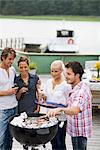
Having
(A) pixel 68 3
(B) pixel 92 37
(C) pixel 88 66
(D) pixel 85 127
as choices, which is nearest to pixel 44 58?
(C) pixel 88 66

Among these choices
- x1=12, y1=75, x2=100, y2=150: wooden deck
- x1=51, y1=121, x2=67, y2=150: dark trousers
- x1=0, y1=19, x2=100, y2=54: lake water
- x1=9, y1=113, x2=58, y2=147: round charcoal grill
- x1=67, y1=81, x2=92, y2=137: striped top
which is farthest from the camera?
x1=0, y1=19, x2=100, y2=54: lake water

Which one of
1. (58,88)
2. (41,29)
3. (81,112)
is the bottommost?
(81,112)

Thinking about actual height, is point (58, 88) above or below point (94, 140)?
above

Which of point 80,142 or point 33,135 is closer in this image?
point 33,135

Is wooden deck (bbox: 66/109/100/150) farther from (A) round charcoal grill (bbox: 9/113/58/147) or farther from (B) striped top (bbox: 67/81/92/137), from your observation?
(A) round charcoal grill (bbox: 9/113/58/147)

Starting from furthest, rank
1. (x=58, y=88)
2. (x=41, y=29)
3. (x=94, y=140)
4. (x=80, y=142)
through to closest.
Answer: (x=41, y=29) → (x=94, y=140) → (x=58, y=88) → (x=80, y=142)

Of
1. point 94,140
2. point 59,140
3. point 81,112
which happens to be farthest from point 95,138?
point 81,112

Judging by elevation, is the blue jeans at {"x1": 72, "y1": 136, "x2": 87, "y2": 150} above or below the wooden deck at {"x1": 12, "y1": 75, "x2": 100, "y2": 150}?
above

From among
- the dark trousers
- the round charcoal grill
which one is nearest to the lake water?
the dark trousers

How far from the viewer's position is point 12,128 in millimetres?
2555

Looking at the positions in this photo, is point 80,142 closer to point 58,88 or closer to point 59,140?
point 59,140

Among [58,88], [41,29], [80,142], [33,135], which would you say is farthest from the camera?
[41,29]

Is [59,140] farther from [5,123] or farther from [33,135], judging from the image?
[33,135]

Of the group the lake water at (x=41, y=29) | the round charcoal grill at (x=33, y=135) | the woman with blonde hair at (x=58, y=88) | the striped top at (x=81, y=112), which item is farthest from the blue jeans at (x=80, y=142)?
the lake water at (x=41, y=29)
